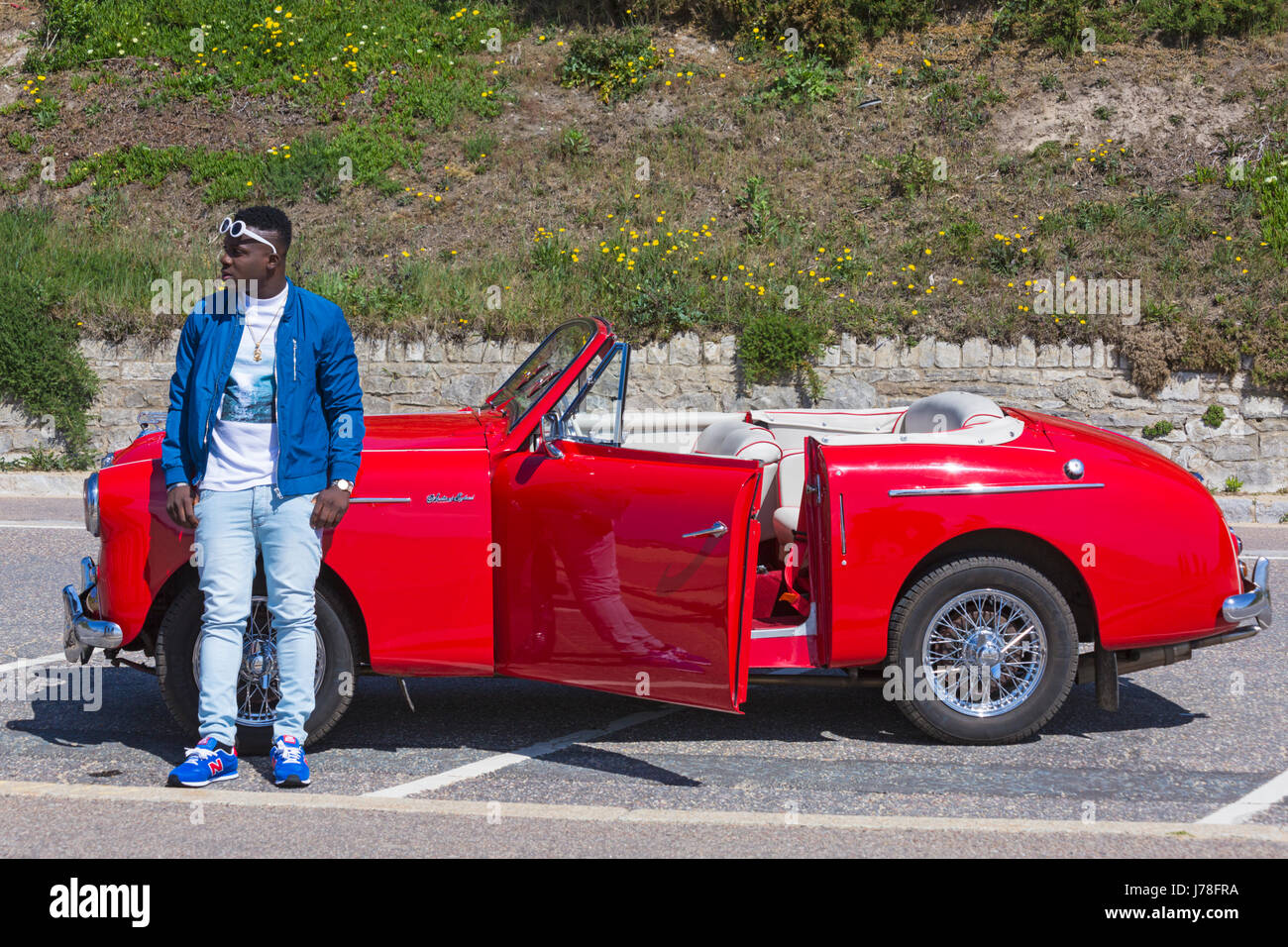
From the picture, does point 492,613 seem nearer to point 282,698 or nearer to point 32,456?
point 282,698

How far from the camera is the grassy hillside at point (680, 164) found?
13906 millimetres

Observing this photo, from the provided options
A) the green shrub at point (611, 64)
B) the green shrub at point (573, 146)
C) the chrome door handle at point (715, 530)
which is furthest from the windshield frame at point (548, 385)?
the green shrub at point (611, 64)

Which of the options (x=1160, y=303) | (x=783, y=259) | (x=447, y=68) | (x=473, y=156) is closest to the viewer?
(x=1160, y=303)

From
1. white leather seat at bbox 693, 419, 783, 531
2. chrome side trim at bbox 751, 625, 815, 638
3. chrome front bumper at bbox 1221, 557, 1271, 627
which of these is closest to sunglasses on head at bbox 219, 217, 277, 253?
white leather seat at bbox 693, 419, 783, 531

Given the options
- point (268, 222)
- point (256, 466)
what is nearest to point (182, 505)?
point (256, 466)

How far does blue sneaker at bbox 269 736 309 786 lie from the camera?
4336 mm

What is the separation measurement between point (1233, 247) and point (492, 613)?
41.2ft

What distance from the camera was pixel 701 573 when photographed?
446cm

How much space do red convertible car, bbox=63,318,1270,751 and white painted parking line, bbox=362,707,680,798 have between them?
1.16 ft

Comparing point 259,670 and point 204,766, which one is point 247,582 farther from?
point 204,766

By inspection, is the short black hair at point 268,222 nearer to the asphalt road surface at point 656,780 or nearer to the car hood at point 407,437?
the car hood at point 407,437

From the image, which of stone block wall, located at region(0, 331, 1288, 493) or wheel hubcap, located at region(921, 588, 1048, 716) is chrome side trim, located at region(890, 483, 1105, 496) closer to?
wheel hubcap, located at region(921, 588, 1048, 716)
